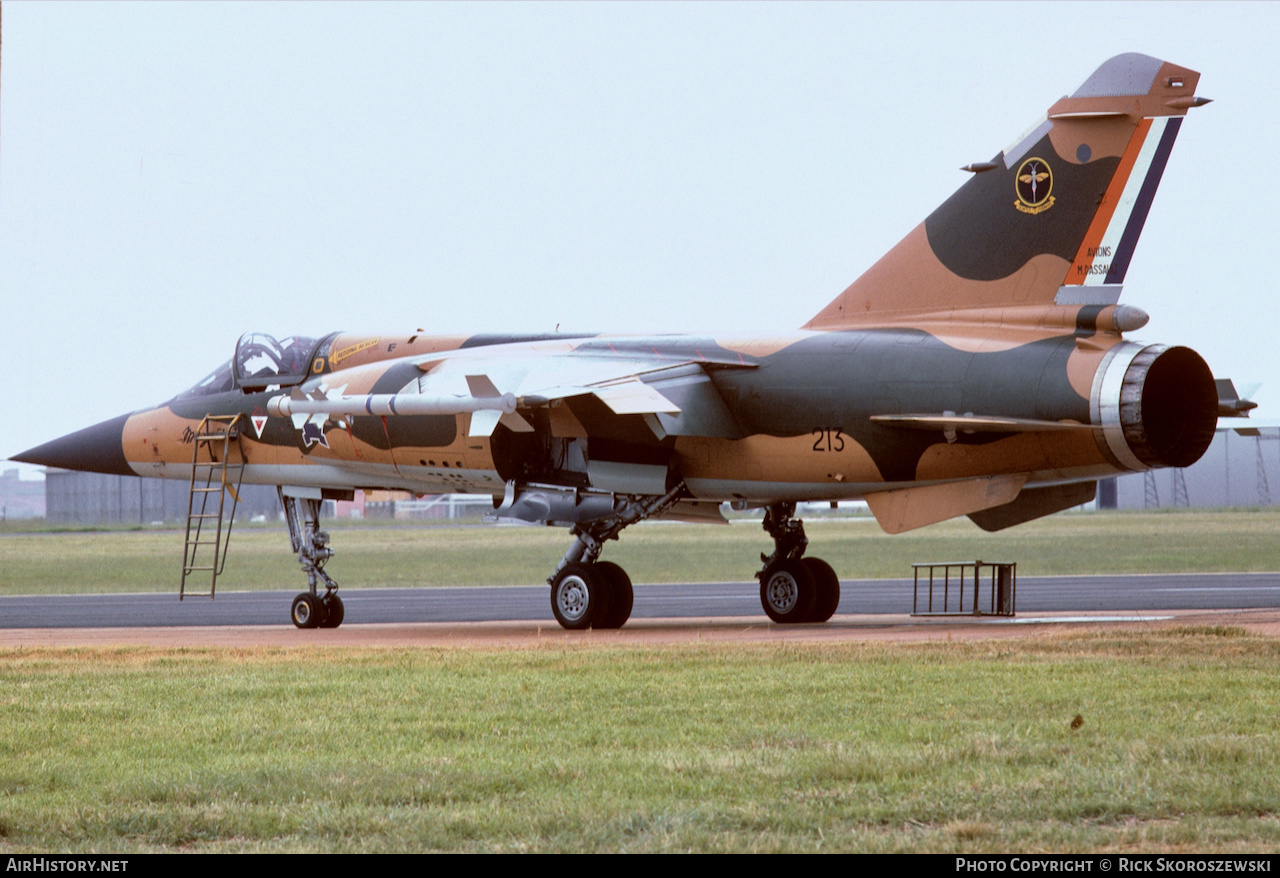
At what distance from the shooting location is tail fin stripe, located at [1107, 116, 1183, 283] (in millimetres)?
15234

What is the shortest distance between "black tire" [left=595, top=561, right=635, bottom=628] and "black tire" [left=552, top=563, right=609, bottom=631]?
2.9 inches

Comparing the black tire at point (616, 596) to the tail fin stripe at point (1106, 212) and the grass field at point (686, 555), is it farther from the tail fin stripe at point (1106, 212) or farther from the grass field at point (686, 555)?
the grass field at point (686, 555)

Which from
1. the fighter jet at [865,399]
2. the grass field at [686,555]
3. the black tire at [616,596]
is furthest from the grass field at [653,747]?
the grass field at [686,555]

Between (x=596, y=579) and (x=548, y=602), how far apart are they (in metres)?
6.97

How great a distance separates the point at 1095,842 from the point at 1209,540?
32084 mm

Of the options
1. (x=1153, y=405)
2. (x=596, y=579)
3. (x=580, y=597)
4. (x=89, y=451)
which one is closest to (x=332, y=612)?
(x=580, y=597)

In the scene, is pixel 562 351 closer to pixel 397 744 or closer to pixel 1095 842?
pixel 397 744

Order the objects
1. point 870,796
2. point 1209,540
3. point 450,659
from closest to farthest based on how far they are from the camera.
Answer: point 870,796 < point 450,659 < point 1209,540

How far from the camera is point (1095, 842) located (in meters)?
5.64

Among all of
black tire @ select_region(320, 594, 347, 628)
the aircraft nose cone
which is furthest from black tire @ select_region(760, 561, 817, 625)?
the aircraft nose cone

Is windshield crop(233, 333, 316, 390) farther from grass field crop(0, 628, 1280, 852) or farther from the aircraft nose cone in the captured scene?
grass field crop(0, 628, 1280, 852)

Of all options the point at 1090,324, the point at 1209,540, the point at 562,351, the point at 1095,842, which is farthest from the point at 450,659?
the point at 1209,540

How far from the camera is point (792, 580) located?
728 inches

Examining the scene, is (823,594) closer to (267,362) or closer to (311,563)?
(311,563)
